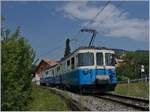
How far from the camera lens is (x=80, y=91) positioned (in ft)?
85.2

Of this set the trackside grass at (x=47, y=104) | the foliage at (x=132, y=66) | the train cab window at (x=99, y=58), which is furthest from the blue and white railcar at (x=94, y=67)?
the foliage at (x=132, y=66)

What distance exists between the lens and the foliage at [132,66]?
57.5 m

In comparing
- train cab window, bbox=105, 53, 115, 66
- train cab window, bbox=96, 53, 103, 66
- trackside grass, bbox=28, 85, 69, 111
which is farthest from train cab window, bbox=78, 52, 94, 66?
trackside grass, bbox=28, 85, 69, 111

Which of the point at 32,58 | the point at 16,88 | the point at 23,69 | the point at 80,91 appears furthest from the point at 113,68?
the point at 16,88

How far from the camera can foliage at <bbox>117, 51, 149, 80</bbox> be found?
57.5 m

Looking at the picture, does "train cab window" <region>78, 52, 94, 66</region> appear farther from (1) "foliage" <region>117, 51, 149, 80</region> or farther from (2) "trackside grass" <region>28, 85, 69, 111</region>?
(1) "foliage" <region>117, 51, 149, 80</region>

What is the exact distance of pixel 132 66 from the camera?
200ft

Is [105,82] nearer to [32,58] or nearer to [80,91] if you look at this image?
[80,91]

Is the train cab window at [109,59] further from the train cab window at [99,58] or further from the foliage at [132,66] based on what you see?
the foliage at [132,66]

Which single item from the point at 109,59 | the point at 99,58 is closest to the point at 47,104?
the point at 99,58

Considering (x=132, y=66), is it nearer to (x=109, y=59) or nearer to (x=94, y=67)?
(x=109, y=59)

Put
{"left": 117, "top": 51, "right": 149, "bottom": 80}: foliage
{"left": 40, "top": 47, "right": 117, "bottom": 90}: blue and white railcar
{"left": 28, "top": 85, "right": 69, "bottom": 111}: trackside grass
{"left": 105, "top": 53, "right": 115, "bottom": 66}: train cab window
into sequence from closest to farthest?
1. {"left": 28, "top": 85, "right": 69, "bottom": 111}: trackside grass
2. {"left": 40, "top": 47, "right": 117, "bottom": 90}: blue and white railcar
3. {"left": 105, "top": 53, "right": 115, "bottom": 66}: train cab window
4. {"left": 117, "top": 51, "right": 149, "bottom": 80}: foliage

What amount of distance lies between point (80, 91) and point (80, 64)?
206 cm

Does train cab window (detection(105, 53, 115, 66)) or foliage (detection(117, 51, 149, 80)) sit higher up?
foliage (detection(117, 51, 149, 80))
